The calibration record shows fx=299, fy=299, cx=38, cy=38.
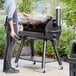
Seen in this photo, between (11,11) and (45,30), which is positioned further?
(45,30)

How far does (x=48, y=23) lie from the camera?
6137 mm

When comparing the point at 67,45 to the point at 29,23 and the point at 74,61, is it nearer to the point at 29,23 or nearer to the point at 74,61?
the point at 29,23

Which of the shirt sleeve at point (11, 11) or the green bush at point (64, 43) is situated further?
the green bush at point (64, 43)

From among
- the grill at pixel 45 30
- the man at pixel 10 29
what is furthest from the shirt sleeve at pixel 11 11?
the grill at pixel 45 30

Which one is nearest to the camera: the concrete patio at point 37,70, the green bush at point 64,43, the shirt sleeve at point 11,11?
the shirt sleeve at point 11,11

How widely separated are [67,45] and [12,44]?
2311 millimetres

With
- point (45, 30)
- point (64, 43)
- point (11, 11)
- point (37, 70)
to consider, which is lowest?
point (37, 70)

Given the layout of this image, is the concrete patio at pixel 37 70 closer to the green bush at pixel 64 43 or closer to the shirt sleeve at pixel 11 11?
the green bush at pixel 64 43

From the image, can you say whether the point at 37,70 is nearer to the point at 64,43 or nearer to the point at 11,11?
the point at 11,11

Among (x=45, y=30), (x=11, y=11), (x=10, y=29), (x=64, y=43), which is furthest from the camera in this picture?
(x=64, y=43)

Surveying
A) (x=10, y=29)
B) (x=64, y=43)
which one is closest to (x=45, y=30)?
(x=10, y=29)

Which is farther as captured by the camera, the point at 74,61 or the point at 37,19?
the point at 37,19

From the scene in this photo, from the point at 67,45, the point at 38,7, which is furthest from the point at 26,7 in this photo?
the point at 67,45

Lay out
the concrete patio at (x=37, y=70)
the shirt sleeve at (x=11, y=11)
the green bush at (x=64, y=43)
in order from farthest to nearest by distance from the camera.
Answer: the green bush at (x=64, y=43), the concrete patio at (x=37, y=70), the shirt sleeve at (x=11, y=11)
